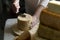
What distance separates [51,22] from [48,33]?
0.16 ft

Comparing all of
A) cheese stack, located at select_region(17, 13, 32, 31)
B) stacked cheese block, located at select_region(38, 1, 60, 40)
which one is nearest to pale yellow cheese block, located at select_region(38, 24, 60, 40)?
stacked cheese block, located at select_region(38, 1, 60, 40)

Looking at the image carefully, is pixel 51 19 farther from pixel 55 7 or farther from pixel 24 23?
pixel 24 23

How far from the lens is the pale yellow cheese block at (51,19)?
0.59 m

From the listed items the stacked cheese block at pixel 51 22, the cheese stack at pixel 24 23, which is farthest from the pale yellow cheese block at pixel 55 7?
the cheese stack at pixel 24 23

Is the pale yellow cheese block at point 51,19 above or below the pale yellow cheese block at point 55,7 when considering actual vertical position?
below

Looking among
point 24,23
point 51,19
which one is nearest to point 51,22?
point 51,19

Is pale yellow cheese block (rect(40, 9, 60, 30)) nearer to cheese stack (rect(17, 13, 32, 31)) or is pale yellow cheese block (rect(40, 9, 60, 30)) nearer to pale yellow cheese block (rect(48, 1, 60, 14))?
pale yellow cheese block (rect(48, 1, 60, 14))

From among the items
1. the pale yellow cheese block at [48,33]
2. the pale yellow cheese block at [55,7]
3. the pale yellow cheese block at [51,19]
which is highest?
the pale yellow cheese block at [55,7]

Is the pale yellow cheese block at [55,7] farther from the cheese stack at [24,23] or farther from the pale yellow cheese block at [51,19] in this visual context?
the cheese stack at [24,23]

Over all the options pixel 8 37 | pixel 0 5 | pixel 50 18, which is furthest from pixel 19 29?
pixel 0 5

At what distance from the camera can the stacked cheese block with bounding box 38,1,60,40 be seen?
588 millimetres

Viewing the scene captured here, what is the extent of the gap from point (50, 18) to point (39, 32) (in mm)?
83

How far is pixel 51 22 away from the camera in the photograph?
60 centimetres

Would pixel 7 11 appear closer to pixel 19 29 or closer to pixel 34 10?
pixel 34 10
